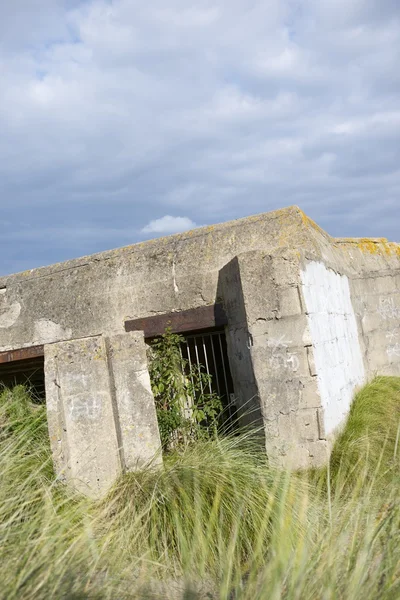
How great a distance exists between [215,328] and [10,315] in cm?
250

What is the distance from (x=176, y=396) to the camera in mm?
5562

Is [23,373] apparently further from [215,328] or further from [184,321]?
[215,328]

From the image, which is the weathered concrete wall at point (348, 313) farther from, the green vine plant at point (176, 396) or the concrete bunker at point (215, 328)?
the green vine plant at point (176, 396)

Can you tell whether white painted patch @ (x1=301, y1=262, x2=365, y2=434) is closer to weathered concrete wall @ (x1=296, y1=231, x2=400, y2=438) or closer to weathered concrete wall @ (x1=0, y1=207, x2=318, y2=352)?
weathered concrete wall @ (x1=296, y1=231, x2=400, y2=438)

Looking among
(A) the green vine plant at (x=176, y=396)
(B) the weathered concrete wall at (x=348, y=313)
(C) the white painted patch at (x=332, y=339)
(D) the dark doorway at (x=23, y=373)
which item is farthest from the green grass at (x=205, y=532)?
(D) the dark doorway at (x=23, y=373)

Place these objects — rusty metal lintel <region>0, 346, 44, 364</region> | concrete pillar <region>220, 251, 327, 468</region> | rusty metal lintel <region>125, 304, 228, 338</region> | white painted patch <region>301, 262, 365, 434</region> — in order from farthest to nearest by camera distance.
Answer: rusty metal lintel <region>0, 346, 44, 364</region> < rusty metal lintel <region>125, 304, 228, 338</region> < white painted patch <region>301, 262, 365, 434</region> < concrete pillar <region>220, 251, 327, 468</region>

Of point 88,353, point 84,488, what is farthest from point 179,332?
point 84,488

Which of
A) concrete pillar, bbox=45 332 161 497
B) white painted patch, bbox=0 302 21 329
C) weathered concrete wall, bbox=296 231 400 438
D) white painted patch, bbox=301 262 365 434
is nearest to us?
concrete pillar, bbox=45 332 161 497

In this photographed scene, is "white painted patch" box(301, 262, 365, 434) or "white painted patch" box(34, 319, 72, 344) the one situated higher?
"white painted patch" box(34, 319, 72, 344)

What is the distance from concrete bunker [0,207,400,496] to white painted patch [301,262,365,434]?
0.07 feet

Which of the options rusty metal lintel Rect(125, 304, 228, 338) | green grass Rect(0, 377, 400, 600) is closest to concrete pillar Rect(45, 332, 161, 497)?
green grass Rect(0, 377, 400, 600)

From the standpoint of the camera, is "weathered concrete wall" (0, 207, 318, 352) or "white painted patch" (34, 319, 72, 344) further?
"white painted patch" (34, 319, 72, 344)

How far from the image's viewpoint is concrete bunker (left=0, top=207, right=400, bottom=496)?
4215mm

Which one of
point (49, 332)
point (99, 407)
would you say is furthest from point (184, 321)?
point (99, 407)
